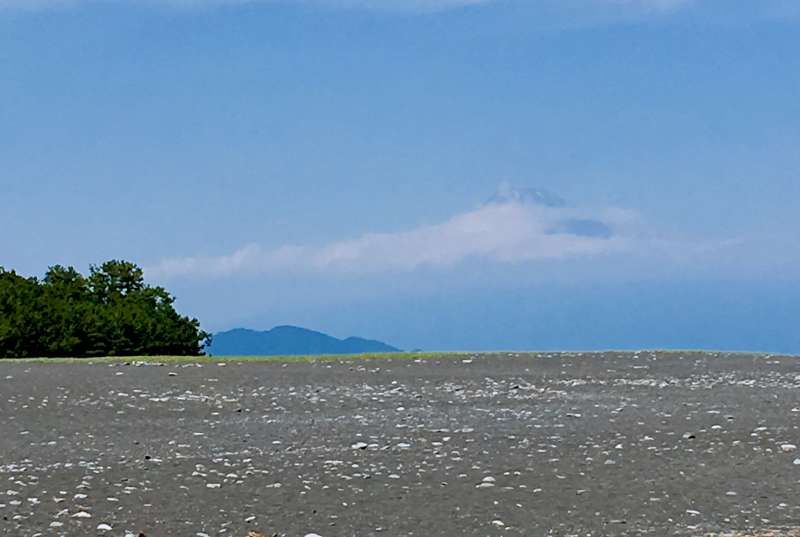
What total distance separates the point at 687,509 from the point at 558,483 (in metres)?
1.69

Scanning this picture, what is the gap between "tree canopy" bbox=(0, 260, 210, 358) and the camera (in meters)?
36.8

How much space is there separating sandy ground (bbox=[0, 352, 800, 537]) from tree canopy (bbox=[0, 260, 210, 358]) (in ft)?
43.3

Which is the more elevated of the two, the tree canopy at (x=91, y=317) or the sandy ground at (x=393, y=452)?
the tree canopy at (x=91, y=317)

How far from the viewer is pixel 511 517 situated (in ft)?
36.4

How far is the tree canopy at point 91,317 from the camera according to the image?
3681 cm

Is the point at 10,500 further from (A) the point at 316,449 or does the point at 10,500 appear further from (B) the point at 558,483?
(B) the point at 558,483

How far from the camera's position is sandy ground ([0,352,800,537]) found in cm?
1105

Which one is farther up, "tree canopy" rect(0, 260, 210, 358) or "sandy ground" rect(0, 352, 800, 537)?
"tree canopy" rect(0, 260, 210, 358)

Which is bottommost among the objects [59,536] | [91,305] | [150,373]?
[59,536]

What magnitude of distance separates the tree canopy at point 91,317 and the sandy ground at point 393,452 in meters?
13.2

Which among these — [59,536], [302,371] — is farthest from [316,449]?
[302,371]

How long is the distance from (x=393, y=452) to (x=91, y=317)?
89.3ft

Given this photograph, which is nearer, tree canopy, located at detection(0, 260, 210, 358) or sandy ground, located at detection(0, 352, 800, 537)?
sandy ground, located at detection(0, 352, 800, 537)

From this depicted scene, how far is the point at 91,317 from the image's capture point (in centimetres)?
3912
